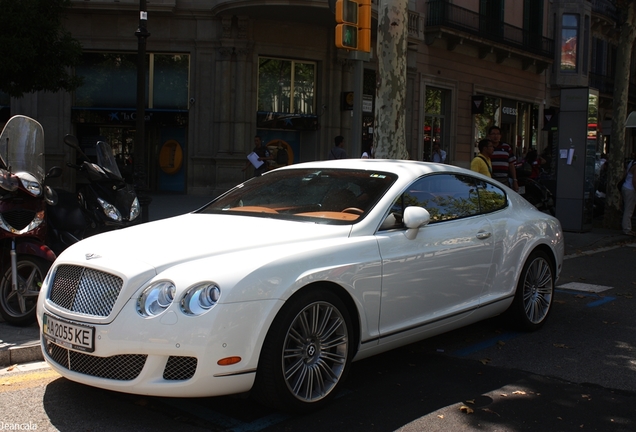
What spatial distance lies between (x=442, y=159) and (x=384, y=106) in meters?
14.2

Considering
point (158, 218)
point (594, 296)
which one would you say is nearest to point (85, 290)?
point (594, 296)

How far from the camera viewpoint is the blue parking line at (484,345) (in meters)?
5.60

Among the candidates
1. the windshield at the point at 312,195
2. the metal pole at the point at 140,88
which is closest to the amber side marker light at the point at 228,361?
the windshield at the point at 312,195

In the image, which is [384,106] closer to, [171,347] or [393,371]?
[393,371]

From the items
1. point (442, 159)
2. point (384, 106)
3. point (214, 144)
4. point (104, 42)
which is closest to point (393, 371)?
point (384, 106)

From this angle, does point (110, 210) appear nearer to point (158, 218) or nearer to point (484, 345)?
point (484, 345)

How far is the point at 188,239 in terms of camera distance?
4359 mm

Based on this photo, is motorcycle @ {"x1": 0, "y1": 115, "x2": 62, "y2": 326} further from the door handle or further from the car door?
the door handle

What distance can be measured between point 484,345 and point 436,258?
1214mm

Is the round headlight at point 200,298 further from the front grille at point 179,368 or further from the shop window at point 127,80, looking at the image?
the shop window at point 127,80

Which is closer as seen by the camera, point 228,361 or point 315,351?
point 228,361

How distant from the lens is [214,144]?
19.9 metres

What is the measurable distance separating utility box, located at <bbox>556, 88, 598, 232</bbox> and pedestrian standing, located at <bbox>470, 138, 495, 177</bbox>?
4995 mm

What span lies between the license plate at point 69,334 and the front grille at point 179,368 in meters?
0.45
